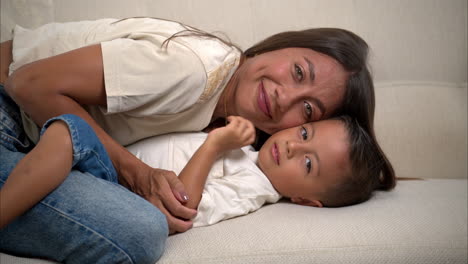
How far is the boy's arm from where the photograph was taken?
2.90ft

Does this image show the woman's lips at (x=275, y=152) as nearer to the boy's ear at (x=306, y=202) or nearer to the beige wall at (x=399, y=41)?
the boy's ear at (x=306, y=202)

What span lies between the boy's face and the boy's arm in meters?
0.09

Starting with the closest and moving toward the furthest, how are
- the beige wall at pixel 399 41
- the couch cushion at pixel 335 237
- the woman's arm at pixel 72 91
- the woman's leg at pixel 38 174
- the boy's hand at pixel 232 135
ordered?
1. the woman's leg at pixel 38 174
2. the couch cushion at pixel 335 237
3. the woman's arm at pixel 72 91
4. the boy's hand at pixel 232 135
5. the beige wall at pixel 399 41

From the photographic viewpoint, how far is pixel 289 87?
1006mm

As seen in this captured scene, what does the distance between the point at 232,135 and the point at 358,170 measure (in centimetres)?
32

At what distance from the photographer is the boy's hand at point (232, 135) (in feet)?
3.15

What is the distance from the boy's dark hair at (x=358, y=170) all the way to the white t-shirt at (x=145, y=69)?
1.12 feet

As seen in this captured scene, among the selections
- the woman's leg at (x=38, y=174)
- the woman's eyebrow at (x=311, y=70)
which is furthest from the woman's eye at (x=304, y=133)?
the woman's leg at (x=38, y=174)

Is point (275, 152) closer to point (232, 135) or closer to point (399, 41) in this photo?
point (232, 135)

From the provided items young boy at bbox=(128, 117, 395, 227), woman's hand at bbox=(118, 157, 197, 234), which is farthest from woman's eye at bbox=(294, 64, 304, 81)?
woman's hand at bbox=(118, 157, 197, 234)

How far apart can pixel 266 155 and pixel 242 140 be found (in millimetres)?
89

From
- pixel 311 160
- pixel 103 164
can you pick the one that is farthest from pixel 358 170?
pixel 103 164

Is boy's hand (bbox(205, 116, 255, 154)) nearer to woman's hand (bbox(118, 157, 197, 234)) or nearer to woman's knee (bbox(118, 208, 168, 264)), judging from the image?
woman's hand (bbox(118, 157, 197, 234))

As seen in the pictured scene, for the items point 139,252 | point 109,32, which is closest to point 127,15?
point 109,32
